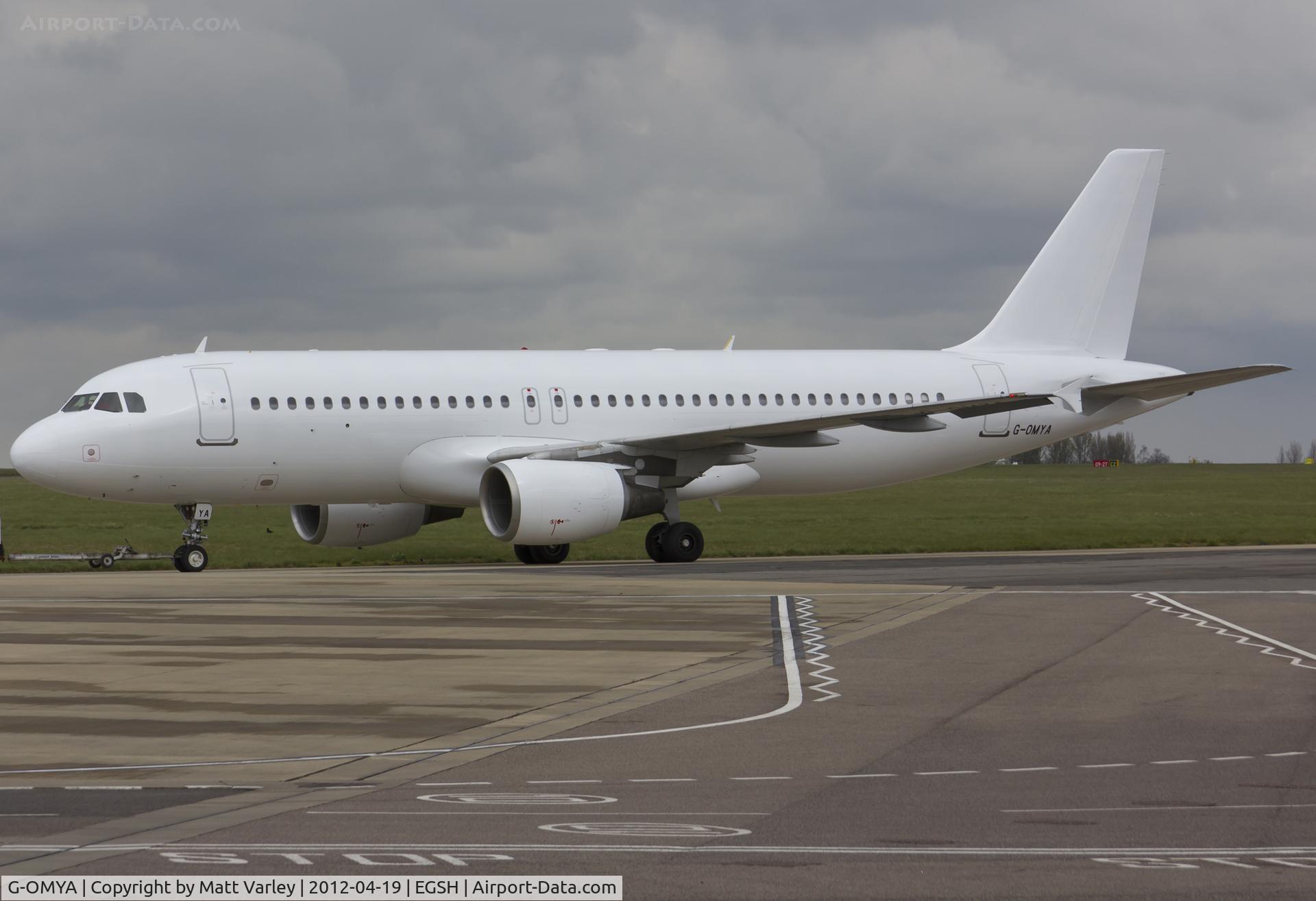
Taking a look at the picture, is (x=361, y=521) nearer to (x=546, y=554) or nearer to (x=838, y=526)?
(x=546, y=554)

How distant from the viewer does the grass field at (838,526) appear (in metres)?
36.2

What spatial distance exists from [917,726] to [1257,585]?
48.8 feet

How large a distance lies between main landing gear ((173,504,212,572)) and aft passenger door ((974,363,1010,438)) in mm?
16847

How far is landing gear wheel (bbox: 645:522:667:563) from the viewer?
31.4 m

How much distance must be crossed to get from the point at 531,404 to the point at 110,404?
7906 mm

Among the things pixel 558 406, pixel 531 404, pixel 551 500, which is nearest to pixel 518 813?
pixel 551 500

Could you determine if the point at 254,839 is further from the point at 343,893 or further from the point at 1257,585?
the point at 1257,585

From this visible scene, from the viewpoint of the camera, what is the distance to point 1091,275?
37.7m

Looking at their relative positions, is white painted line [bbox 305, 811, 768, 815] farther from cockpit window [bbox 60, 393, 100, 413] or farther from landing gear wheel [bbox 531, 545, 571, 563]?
landing gear wheel [bbox 531, 545, 571, 563]

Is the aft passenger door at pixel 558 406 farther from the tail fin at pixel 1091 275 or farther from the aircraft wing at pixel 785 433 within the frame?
the tail fin at pixel 1091 275

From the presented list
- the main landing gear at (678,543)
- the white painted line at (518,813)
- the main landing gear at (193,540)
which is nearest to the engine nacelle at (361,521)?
the main landing gear at (193,540)

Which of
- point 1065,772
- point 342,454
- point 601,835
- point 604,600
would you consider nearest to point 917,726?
point 1065,772

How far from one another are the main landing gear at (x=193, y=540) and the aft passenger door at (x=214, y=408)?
1.65m

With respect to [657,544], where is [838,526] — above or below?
above
